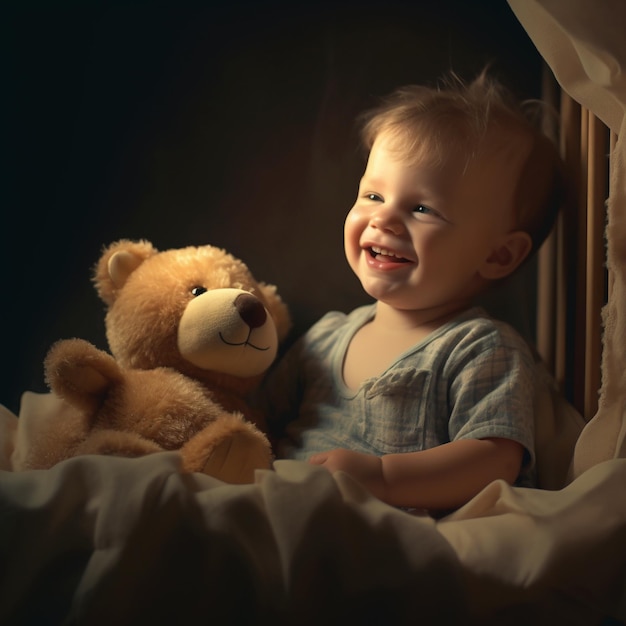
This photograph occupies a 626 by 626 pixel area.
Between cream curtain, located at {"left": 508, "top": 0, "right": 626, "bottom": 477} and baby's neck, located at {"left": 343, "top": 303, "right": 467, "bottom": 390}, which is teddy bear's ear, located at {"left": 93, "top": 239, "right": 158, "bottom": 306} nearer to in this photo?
baby's neck, located at {"left": 343, "top": 303, "right": 467, "bottom": 390}

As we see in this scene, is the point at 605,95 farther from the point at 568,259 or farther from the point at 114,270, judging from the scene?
the point at 114,270

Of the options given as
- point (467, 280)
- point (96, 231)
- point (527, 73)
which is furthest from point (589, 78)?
point (96, 231)

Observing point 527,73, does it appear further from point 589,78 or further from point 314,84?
point 589,78

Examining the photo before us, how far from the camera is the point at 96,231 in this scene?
1.24 m

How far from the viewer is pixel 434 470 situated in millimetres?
860

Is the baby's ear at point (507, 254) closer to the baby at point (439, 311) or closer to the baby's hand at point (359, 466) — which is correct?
the baby at point (439, 311)

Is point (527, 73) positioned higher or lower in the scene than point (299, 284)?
higher

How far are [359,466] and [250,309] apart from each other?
244 millimetres

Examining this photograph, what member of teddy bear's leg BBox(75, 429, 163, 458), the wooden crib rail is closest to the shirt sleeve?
the wooden crib rail

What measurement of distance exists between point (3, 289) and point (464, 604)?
0.88 metres

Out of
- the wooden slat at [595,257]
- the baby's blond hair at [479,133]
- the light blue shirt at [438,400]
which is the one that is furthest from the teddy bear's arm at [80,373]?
the wooden slat at [595,257]

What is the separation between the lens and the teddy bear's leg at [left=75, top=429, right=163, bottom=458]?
79 cm

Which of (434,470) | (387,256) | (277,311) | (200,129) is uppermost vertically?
(200,129)

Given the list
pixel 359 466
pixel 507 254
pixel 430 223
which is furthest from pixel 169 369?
pixel 507 254
